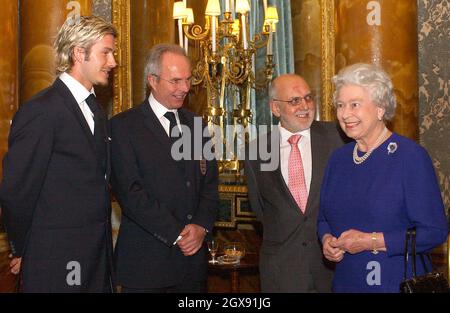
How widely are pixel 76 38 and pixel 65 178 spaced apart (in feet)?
1.98

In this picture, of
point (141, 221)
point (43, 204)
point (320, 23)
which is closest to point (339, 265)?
point (141, 221)

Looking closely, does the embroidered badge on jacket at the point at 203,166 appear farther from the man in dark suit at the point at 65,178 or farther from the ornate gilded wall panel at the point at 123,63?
the ornate gilded wall panel at the point at 123,63

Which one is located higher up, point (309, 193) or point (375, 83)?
point (375, 83)

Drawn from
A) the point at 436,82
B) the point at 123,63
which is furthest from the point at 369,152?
the point at 123,63

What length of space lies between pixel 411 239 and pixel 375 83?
64 cm

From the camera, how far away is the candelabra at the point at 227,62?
505 cm

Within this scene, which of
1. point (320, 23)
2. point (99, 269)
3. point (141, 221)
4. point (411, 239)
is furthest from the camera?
point (320, 23)

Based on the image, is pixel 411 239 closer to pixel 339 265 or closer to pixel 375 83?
pixel 339 265

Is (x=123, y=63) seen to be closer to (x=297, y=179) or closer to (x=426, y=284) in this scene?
(x=297, y=179)

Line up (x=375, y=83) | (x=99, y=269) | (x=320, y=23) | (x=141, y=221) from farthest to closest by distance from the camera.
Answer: (x=320, y=23), (x=141, y=221), (x=99, y=269), (x=375, y=83)

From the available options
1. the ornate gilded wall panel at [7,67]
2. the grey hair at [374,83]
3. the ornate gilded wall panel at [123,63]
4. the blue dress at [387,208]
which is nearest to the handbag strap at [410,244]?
the blue dress at [387,208]

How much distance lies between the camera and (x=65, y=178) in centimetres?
267

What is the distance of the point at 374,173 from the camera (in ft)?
8.53

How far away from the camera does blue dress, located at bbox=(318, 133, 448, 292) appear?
2447 millimetres
